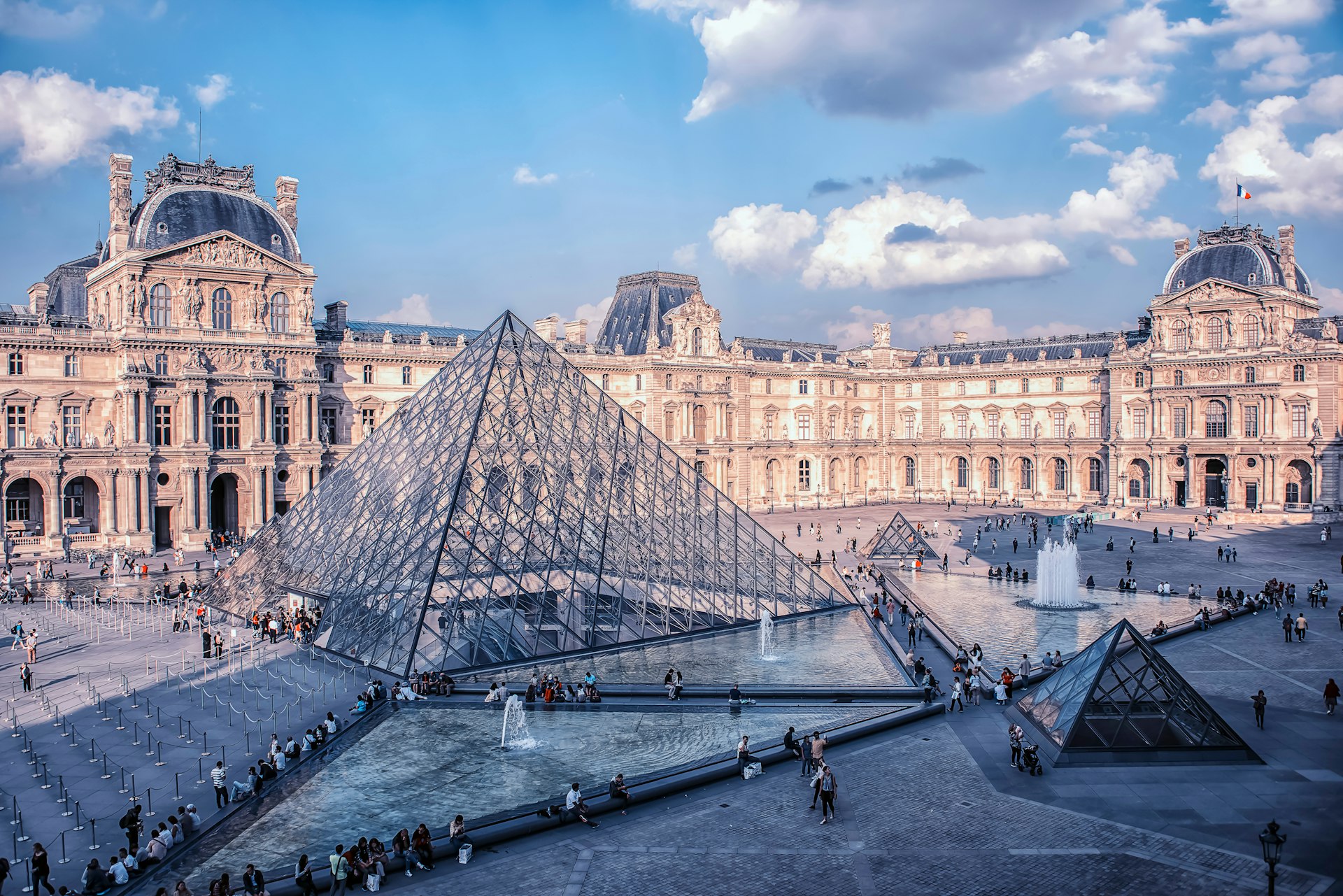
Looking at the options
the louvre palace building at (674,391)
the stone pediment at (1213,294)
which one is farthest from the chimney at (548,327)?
the stone pediment at (1213,294)

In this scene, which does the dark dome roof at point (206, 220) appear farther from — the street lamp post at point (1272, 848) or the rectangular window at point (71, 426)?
the street lamp post at point (1272, 848)

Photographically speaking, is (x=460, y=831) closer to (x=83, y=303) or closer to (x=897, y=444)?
(x=83, y=303)

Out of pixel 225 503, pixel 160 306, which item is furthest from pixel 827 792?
pixel 225 503

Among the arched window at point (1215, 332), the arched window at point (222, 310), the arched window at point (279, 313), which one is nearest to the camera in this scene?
the arched window at point (222, 310)

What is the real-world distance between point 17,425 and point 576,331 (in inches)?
1160

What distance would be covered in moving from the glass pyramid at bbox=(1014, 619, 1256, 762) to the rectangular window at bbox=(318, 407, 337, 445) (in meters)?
38.8

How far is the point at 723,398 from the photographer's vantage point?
6106 cm

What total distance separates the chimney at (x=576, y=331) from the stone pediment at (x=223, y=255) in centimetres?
1872

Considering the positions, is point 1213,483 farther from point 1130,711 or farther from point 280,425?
point 280,425

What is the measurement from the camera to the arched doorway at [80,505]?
4212 cm

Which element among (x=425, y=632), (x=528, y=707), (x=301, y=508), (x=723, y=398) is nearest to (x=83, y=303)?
(x=301, y=508)

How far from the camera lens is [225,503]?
153 feet

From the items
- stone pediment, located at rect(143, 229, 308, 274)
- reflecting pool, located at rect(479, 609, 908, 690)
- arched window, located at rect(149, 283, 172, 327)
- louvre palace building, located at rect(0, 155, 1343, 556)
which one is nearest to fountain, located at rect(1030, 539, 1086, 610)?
reflecting pool, located at rect(479, 609, 908, 690)

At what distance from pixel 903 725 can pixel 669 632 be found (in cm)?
816
